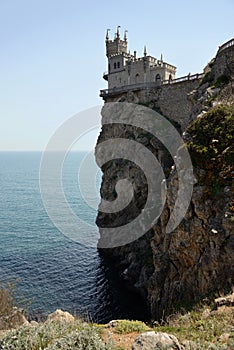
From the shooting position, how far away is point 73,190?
97.2m

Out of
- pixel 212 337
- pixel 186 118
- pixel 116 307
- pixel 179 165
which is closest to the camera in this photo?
pixel 212 337

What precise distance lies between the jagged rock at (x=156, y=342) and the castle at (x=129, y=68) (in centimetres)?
3736

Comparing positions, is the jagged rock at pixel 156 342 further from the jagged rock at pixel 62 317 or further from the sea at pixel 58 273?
the sea at pixel 58 273

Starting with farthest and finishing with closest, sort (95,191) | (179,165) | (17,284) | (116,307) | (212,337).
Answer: (95,191) < (17,284) < (116,307) < (179,165) < (212,337)

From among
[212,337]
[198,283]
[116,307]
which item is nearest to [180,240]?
[198,283]

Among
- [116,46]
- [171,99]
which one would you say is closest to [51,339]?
[171,99]

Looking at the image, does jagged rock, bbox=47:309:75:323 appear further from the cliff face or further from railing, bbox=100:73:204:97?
railing, bbox=100:73:204:97

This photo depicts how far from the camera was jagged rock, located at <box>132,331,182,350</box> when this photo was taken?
29.6 ft

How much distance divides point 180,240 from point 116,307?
14308 millimetres

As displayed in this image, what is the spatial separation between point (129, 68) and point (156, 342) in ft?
140

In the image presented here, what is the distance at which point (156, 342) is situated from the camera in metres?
9.24

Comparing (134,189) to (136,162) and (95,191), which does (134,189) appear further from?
(95,191)

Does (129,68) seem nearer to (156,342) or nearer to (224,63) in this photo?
(224,63)

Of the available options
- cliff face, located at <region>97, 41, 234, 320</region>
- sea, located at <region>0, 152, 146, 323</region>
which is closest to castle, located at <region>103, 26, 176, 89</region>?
cliff face, located at <region>97, 41, 234, 320</region>
